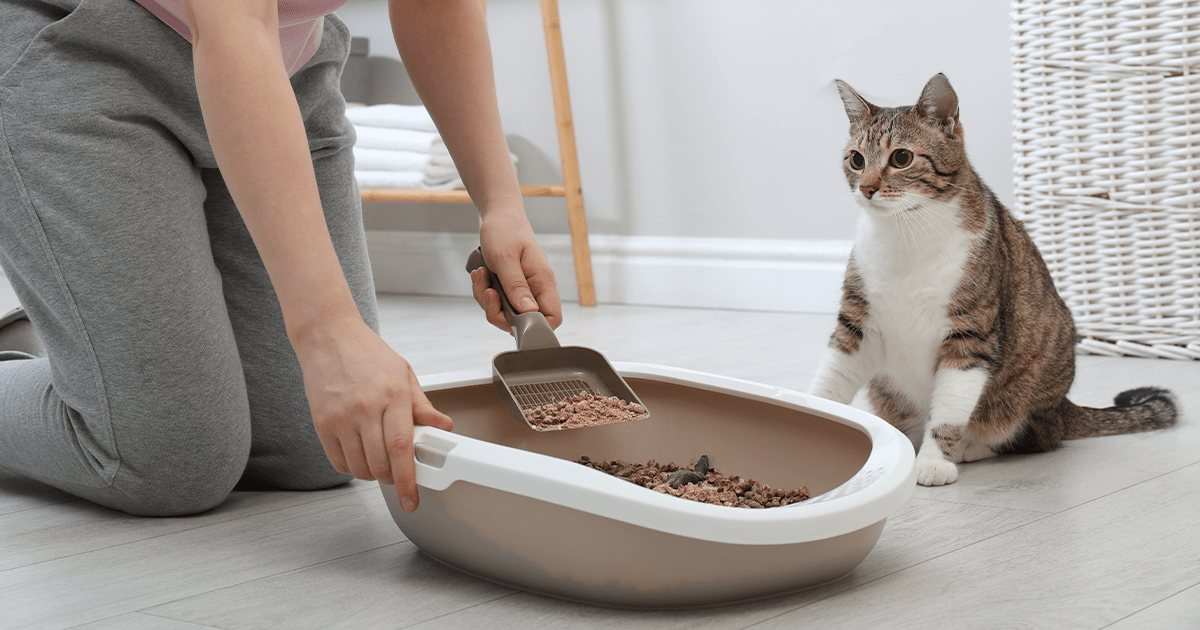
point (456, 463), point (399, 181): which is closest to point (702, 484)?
point (456, 463)

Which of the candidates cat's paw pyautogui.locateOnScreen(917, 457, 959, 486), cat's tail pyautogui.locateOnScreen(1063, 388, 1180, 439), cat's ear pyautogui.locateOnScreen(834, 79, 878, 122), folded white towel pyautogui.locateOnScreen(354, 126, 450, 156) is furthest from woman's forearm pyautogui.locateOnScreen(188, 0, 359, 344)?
folded white towel pyautogui.locateOnScreen(354, 126, 450, 156)

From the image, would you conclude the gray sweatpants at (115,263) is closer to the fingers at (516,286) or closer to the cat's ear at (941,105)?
the fingers at (516,286)

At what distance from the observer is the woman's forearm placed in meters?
0.74

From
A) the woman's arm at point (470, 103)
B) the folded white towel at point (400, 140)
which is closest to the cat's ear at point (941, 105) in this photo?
the woman's arm at point (470, 103)

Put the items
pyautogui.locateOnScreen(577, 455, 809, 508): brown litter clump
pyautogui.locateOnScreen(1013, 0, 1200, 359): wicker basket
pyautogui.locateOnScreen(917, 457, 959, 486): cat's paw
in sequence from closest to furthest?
pyautogui.locateOnScreen(577, 455, 809, 508): brown litter clump, pyautogui.locateOnScreen(917, 457, 959, 486): cat's paw, pyautogui.locateOnScreen(1013, 0, 1200, 359): wicker basket

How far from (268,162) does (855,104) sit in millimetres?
777

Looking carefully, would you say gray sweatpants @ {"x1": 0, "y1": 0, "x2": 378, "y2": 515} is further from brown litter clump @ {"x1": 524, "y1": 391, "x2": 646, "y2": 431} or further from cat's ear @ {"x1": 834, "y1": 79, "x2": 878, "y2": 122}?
cat's ear @ {"x1": 834, "y1": 79, "x2": 878, "y2": 122}

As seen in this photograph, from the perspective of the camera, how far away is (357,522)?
1.01m

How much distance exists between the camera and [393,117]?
2.53m

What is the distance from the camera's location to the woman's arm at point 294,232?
73 centimetres

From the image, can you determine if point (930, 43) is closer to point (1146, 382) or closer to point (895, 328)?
point (1146, 382)

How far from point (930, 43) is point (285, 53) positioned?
1.33 metres

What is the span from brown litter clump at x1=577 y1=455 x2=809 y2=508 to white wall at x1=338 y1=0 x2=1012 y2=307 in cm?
121

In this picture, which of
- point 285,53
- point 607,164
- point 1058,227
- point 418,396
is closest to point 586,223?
point 607,164
